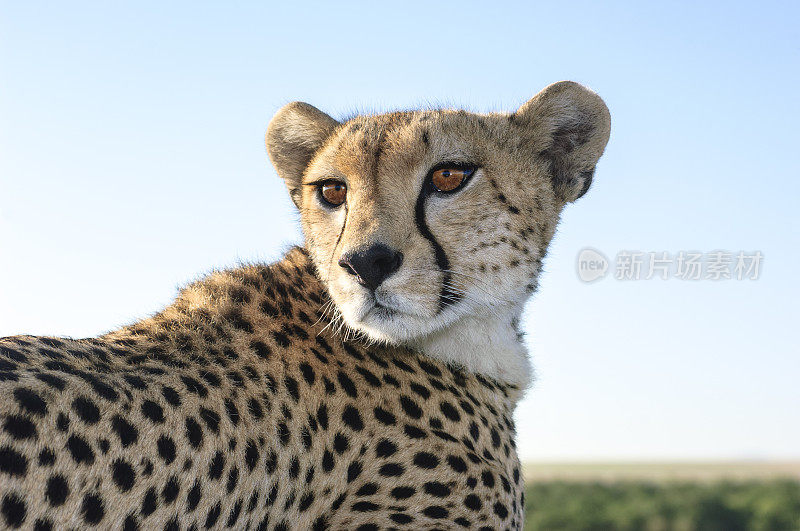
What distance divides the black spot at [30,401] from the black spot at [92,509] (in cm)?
25

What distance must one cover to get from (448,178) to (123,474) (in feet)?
4.67

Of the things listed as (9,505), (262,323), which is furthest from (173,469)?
(262,323)

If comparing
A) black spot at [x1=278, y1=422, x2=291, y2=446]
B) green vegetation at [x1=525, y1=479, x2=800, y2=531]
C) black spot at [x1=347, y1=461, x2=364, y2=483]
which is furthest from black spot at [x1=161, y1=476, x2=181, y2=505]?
green vegetation at [x1=525, y1=479, x2=800, y2=531]

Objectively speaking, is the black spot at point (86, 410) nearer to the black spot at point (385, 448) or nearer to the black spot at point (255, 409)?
the black spot at point (255, 409)

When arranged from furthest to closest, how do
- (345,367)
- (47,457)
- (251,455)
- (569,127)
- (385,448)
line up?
(569,127) → (345,367) → (385,448) → (251,455) → (47,457)

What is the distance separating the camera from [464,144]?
2.95m

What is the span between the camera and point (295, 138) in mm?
3424

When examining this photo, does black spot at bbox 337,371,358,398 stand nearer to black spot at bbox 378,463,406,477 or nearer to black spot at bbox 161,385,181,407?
black spot at bbox 378,463,406,477

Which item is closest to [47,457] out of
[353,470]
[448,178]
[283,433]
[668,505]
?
[283,433]

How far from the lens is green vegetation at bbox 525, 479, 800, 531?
2656 centimetres

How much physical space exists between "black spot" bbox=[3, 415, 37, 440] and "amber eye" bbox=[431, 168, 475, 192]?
58.4 inches

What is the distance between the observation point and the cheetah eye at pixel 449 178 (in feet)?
A: 9.41

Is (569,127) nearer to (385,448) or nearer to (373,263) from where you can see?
(373,263)

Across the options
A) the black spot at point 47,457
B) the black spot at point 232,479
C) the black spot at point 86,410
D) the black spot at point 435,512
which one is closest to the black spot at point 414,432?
the black spot at point 435,512
